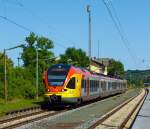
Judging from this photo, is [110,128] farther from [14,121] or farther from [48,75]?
[48,75]

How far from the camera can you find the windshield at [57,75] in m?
36.2

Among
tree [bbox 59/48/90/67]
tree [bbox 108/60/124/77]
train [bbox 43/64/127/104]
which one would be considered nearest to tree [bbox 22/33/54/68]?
tree [bbox 59/48/90/67]

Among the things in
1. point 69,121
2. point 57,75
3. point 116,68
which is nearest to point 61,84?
point 57,75

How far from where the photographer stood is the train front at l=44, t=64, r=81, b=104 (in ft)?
118

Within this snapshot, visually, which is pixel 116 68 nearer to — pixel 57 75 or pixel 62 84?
pixel 57 75

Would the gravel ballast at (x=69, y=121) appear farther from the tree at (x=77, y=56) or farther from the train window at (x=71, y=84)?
the tree at (x=77, y=56)

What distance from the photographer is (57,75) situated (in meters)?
36.6

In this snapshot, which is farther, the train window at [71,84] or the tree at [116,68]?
the tree at [116,68]

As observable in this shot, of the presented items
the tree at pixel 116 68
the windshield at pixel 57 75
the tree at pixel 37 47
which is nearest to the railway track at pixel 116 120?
the windshield at pixel 57 75

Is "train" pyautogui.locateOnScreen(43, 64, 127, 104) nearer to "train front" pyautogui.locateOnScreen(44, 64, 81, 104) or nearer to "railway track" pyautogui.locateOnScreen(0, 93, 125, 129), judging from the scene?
"train front" pyautogui.locateOnScreen(44, 64, 81, 104)

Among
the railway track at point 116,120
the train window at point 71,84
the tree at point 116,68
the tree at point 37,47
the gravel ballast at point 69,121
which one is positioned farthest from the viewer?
the tree at point 116,68

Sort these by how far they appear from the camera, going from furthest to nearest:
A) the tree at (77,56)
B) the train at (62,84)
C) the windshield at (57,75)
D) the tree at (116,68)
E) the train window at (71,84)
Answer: the tree at (116,68)
the tree at (77,56)
the train window at (71,84)
the windshield at (57,75)
the train at (62,84)

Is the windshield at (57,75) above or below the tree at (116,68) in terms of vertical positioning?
below

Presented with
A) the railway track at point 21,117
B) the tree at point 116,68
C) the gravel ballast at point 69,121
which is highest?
the tree at point 116,68
